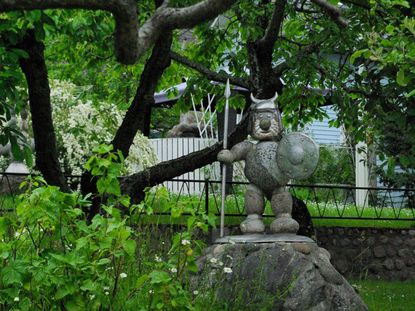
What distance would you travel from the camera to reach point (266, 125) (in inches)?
307

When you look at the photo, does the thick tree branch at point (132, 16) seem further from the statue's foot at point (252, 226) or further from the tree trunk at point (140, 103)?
the tree trunk at point (140, 103)

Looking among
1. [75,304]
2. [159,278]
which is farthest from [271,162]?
[75,304]

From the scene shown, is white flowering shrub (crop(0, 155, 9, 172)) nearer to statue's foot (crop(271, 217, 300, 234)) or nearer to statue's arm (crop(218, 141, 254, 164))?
statue's arm (crop(218, 141, 254, 164))

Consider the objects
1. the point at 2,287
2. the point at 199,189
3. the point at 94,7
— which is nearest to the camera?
the point at 94,7

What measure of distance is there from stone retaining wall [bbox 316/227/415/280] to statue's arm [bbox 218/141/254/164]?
582 cm

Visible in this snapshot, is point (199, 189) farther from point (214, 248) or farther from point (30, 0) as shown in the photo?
point (30, 0)

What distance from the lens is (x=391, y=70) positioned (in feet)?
23.1

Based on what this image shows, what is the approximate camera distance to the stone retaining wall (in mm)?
13492

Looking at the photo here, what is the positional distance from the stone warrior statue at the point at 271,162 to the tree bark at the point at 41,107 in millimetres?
2693

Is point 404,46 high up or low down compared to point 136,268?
up

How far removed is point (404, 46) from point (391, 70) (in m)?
0.39

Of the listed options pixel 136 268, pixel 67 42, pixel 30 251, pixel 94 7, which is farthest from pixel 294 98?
pixel 94 7

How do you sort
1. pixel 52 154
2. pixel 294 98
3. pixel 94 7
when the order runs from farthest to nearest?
1. pixel 294 98
2. pixel 52 154
3. pixel 94 7

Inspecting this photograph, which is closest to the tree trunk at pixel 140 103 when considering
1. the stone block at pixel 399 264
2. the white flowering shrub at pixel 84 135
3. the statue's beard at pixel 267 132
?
the statue's beard at pixel 267 132
